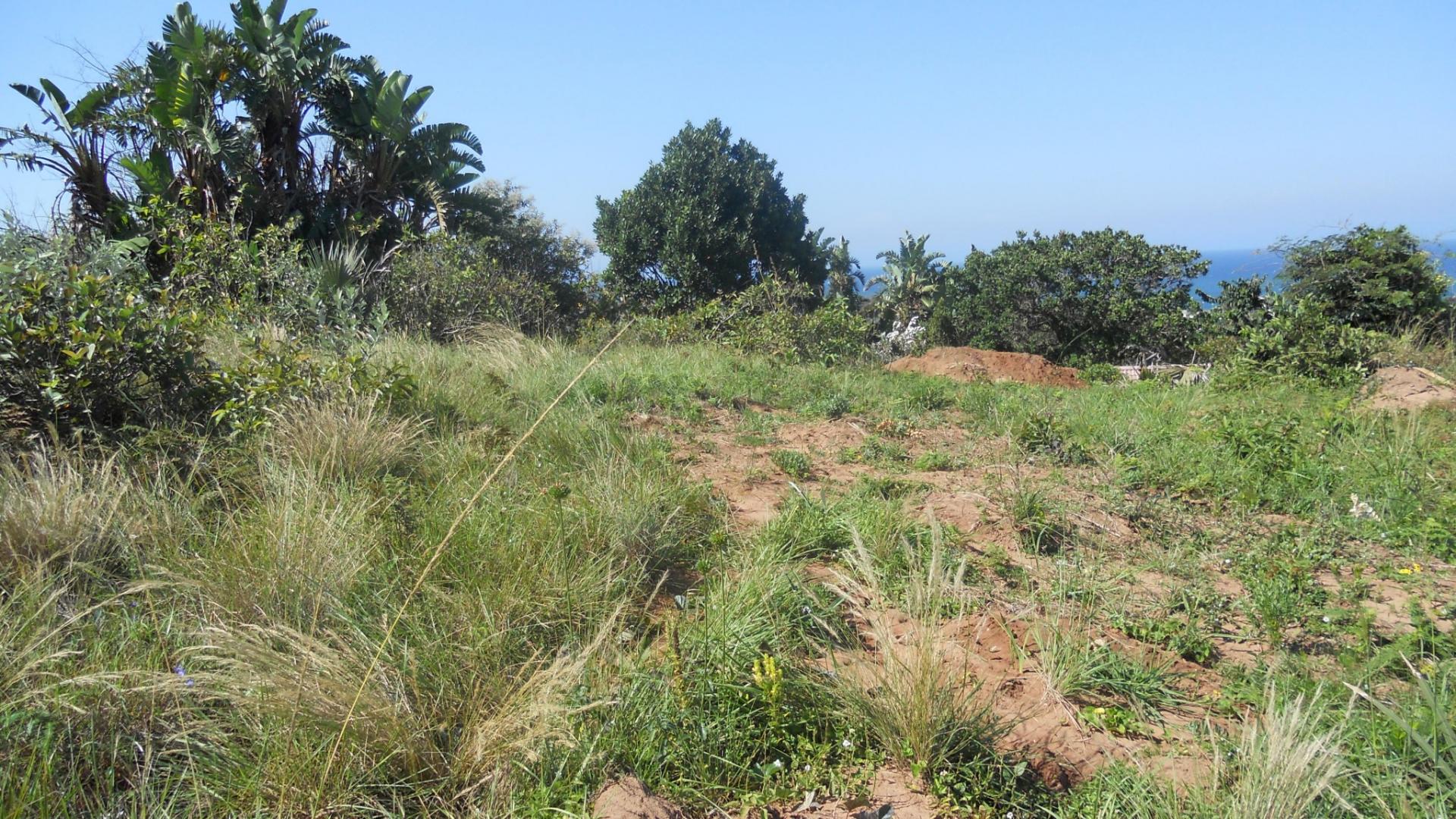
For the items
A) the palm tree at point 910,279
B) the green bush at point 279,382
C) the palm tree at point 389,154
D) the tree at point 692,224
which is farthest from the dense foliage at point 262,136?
the palm tree at point 910,279

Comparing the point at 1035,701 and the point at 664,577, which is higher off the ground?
the point at 664,577

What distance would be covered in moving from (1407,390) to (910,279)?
24496 millimetres

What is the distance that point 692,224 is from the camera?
72.0ft

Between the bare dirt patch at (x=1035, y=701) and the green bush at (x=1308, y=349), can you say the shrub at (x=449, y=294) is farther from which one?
the green bush at (x=1308, y=349)

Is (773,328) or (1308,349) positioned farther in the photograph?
(773,328)

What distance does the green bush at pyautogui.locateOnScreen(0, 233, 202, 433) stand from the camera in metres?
3.93

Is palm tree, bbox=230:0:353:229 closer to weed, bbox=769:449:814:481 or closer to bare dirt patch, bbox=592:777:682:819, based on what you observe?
weed, bbox=769:449:814:481

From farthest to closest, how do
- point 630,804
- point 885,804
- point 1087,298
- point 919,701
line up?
point 1087,298 < point 919,701 < point 885,804 < point 630,804

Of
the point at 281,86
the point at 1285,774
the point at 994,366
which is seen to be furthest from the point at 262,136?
the point at 1285,774

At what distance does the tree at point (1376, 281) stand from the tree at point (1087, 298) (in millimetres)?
2556

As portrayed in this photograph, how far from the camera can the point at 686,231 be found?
2183cm

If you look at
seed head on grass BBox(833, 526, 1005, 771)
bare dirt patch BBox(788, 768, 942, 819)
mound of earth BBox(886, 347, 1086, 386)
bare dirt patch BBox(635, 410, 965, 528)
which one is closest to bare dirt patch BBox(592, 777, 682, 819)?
bare dirt patch BBox(788, 768, 942, 819)

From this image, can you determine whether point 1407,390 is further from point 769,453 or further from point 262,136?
point 262,136

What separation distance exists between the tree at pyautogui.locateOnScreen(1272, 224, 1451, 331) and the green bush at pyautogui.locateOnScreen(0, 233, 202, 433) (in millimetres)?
13662
